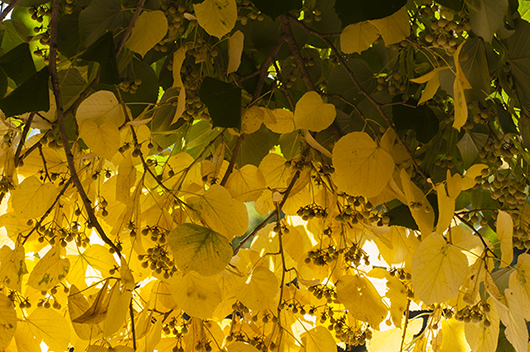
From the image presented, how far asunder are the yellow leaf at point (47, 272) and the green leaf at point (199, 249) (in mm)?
151

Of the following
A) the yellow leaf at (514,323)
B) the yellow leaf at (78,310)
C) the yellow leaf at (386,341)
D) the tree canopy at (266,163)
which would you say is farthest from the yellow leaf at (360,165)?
the yellow leaf at (386,341)

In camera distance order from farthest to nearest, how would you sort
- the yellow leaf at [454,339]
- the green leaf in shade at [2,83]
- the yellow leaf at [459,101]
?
the yellow leaf at [454,339]
the green leaf in shade at [2,83]
the yellow leaf at [459,101]

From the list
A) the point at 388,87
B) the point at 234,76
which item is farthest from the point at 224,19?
the point at 388,87

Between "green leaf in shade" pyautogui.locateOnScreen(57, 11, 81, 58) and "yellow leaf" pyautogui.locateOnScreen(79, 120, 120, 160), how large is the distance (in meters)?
0.11

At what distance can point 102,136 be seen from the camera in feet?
0.98

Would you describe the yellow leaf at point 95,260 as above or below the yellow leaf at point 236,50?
below

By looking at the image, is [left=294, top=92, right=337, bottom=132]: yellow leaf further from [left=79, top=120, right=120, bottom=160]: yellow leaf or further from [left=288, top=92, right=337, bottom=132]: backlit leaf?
[left=79, top=120, right=120, bottom=160]: yellow leaf

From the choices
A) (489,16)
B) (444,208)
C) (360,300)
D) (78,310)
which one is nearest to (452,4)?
(489,16)

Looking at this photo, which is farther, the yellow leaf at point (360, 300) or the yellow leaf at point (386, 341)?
the yellow leaf at point (386, 341)

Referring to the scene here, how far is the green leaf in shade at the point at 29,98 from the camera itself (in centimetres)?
28

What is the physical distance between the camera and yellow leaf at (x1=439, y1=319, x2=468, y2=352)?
483mm

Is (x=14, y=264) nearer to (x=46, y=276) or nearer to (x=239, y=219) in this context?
(x=46, y=276)

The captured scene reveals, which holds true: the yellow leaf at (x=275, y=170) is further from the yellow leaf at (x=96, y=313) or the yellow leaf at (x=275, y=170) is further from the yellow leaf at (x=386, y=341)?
the yellow leaf at (x=386, y=341)

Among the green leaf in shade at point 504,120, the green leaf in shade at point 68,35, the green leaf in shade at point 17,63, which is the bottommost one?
the green leaf in shade at point 504,120
